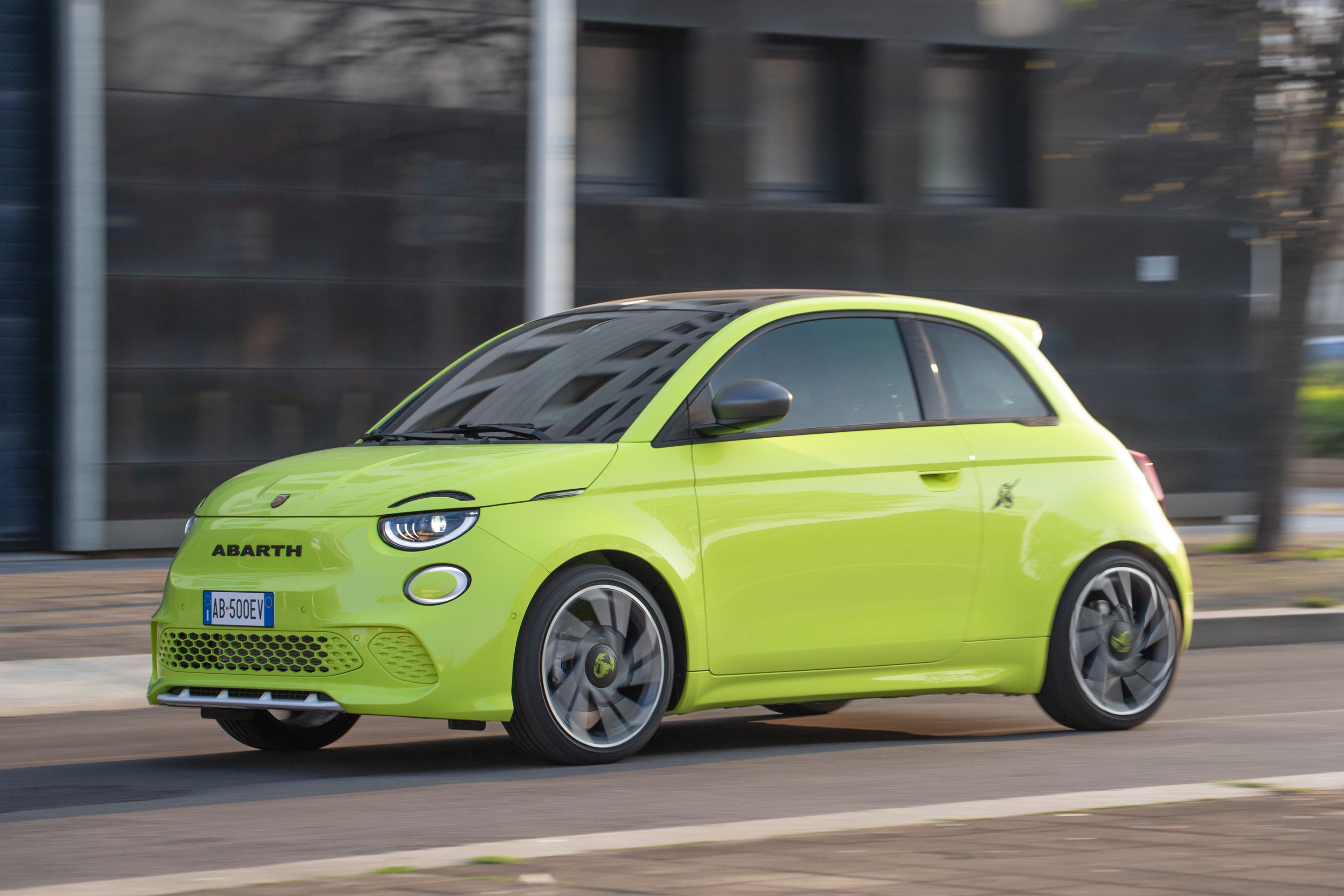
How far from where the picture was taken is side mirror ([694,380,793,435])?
6809 mm

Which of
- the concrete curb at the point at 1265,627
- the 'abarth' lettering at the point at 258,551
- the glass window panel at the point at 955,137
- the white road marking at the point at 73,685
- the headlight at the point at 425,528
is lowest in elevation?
the concrete curb at the point at 1265,627

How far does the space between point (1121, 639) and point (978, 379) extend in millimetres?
1195

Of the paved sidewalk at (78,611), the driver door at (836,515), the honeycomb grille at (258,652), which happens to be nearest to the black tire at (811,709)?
the driver door at (836,515)

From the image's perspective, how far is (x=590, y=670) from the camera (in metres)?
6.57

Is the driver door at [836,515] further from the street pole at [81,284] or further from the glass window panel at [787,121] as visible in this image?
the glass window panel at [787,121]

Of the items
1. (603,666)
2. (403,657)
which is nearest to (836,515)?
(603,666)

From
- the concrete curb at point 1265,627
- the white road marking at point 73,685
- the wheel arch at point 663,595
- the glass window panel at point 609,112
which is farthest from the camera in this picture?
the glass window panel at point 609,112

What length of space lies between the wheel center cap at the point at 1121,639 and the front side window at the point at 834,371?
4.04 ft

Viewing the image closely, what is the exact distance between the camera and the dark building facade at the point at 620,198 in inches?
634

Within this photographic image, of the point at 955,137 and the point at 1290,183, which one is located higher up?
the point at 955,137

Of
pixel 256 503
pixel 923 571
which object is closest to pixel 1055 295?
pixel 923 571

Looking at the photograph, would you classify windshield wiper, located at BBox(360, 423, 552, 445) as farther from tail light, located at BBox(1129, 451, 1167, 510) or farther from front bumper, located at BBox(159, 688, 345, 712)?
tail light, located at BBox(1129, 451, 1167, 510)

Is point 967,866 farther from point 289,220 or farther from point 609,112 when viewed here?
point 609,112

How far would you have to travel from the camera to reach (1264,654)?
11734 mm
